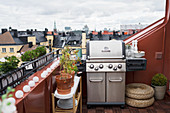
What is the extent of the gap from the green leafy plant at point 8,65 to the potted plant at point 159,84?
2.83 metres

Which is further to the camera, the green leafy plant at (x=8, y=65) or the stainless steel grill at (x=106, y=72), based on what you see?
the stainless steel grill at (x=106, y=72)

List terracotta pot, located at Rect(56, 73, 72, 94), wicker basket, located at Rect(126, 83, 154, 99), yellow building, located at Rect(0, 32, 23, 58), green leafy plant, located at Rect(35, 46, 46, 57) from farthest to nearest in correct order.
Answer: wicker basket, located at Rect(126, 83, 154, 99) → green leafy plant, located at Rect(35, 46, 46, 57) → terracotta pot, located at Rect(56, 73, 72, 94) → yellow building, located at Rect(0, 32, 23, 58)

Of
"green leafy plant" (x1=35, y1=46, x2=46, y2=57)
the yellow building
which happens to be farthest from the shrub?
"green leafy plant" (x1=35, y1=46, x2=46, y2=57)

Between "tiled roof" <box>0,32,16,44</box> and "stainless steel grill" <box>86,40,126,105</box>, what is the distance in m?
1.41

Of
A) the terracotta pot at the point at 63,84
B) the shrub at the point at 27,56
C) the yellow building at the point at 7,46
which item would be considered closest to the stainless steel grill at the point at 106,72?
the terracotta pot at the point at 63,84

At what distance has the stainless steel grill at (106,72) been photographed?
110 inches

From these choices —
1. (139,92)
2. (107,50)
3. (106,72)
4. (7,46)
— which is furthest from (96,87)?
(7,46)

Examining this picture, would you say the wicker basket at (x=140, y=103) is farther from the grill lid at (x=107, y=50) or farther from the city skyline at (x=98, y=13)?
the city skyline at (x=98, y=13)

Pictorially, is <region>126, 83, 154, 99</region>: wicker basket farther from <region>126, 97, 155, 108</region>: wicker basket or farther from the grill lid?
the grill lid

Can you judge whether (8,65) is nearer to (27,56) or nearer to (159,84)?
(27,56)

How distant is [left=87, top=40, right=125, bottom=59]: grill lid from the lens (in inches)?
111

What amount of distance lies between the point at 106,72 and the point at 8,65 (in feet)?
6.17

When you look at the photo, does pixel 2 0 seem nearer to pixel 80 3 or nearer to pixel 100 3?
pixel 80 3

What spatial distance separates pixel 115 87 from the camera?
114 inches
